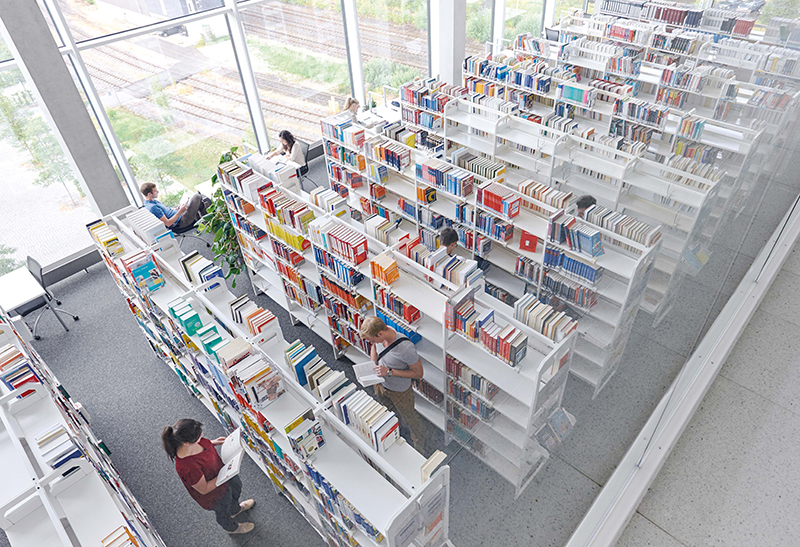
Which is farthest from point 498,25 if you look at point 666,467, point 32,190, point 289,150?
point 666,467

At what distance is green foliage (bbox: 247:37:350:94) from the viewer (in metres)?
8.57

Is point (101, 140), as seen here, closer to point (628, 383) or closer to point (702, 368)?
point (628, 383)

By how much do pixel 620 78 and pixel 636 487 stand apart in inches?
310

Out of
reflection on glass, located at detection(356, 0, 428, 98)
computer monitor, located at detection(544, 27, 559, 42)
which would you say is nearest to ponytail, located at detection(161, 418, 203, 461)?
reflection on glass, located at detection(356, 0, 428, 98)

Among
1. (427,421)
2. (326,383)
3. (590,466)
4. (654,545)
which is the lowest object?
(427,421)

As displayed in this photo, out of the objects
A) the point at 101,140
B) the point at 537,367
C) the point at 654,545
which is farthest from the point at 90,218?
the point at 654,545

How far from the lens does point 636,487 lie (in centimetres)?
348

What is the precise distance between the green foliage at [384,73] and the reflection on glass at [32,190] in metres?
5.72

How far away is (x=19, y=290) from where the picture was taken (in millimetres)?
6047

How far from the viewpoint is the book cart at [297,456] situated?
3098 millimetres

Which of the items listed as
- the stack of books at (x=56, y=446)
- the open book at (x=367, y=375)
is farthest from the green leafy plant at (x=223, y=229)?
the stack of books at (x=56, y=446)

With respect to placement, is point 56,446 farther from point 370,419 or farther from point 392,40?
point 392,40

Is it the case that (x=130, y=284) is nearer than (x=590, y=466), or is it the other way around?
(x=590, y=466)

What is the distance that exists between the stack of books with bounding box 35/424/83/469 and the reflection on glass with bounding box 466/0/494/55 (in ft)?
32.7
